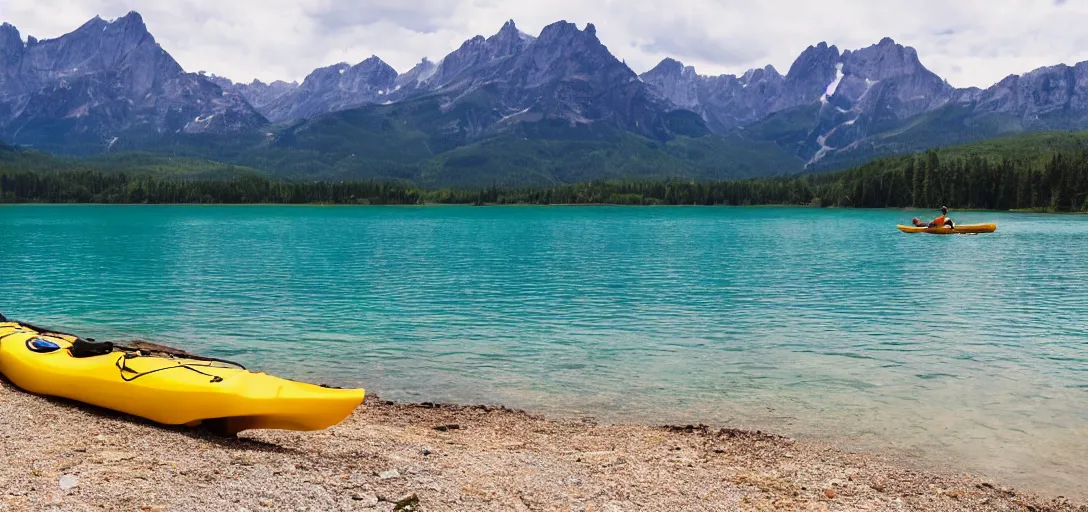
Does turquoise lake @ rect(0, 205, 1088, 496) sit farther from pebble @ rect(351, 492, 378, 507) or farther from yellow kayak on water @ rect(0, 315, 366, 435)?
pebble @ rect(351, 492, 378, 507)

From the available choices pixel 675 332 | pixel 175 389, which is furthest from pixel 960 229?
pixel 175 389

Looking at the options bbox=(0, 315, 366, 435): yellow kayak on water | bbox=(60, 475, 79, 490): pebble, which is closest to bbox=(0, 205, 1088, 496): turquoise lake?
bbox=(0, 315, 366, 435): yellow kayak on water

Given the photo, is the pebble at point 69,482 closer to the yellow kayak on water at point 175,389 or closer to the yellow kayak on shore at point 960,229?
the yellow kayak on water at point 175,389

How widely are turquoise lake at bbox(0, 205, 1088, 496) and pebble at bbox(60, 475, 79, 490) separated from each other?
11656mm

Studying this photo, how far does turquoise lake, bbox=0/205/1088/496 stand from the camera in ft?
69.6

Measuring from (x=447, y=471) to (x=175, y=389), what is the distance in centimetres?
720

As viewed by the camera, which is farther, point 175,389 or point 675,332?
point 675,332

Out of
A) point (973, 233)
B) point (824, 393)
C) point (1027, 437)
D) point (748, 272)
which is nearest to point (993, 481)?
point (1027, 437)

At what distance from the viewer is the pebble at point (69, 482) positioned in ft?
41.4

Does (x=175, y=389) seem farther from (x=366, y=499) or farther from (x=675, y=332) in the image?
(x=675, y=332)

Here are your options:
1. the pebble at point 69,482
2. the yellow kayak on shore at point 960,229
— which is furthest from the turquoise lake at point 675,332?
the yellow kayak on shore at point 960,229

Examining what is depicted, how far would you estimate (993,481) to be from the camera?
15922 mm

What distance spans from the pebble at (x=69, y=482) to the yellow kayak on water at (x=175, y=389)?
12.5 ft

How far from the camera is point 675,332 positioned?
3472 centimetres
